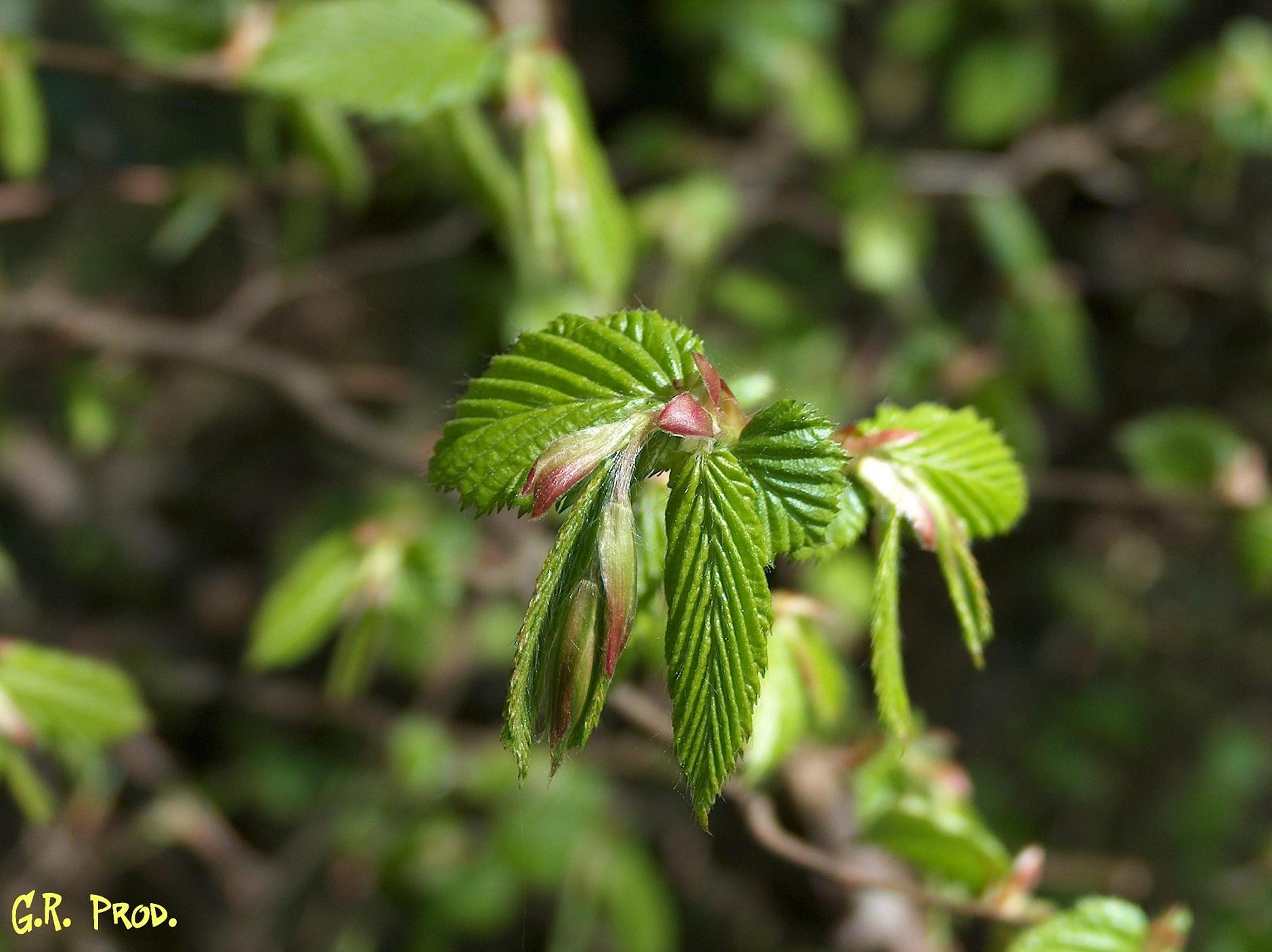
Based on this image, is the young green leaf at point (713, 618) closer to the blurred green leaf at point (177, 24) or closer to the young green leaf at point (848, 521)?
the young green leaf at point (848, 521)

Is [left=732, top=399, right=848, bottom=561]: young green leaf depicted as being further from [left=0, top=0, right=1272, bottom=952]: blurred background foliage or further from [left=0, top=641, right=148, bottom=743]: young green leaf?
[left=0, top=641, right=148, bottom=743]: young green leaf

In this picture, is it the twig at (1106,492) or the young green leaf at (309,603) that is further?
the twig at (1106,492)

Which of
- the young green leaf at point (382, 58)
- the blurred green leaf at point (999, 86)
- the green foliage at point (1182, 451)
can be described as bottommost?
the green foliage at point (1182, 451)

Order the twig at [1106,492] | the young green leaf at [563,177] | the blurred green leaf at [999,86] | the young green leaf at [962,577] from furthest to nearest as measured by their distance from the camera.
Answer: the blurred green leaf at [999,86]
the twig at [1106,492]
the young green leaf at [563,177]
the young green leaf at [962,577]

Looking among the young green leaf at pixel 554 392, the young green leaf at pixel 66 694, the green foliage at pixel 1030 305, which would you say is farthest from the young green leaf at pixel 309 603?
the green foliage at pixel 1030 305

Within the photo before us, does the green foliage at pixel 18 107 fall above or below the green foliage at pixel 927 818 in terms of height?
above

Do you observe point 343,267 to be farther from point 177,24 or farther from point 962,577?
point 962,577

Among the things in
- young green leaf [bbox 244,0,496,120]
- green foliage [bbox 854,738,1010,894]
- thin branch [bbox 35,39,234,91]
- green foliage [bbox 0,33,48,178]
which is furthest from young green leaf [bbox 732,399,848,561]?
green foliage [bbox 0,33,48,178]

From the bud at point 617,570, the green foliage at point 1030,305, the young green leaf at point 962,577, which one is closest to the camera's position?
the bud at point 617,570
